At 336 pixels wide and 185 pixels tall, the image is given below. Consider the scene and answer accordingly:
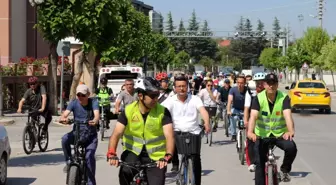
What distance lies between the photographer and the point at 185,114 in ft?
30.6

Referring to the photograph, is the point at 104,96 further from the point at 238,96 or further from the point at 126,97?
the point at 238,96

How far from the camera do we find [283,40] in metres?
103

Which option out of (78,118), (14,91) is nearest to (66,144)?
(78,118)

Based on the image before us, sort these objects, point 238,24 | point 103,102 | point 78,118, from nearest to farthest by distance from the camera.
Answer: point 78,118
point 103,102
point 238,24

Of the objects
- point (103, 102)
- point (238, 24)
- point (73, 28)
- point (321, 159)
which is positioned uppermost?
point (238, 24)

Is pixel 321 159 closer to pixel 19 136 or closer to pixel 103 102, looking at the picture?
pixel 103 102

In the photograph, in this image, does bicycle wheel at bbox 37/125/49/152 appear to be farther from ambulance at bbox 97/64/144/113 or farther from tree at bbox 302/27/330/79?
tree at bbox 302/27/330/79

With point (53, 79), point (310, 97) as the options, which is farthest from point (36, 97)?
point (310, 97)

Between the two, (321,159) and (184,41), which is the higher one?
(184,41)

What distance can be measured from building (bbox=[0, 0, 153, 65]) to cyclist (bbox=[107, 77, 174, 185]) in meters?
34.8

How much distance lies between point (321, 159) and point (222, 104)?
225 inches

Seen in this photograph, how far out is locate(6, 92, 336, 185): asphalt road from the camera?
11.0m

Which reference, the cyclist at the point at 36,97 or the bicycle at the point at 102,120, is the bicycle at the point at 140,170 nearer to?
the cyclist at the point at 36,97

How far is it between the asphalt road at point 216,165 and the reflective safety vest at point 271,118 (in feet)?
8.27
